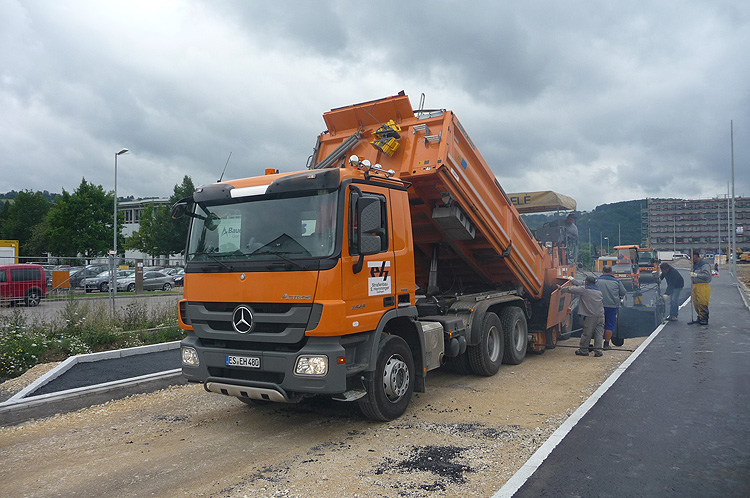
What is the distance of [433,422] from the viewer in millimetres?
5824

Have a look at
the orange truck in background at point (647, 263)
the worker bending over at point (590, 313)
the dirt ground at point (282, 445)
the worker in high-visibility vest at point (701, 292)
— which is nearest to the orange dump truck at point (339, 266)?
the dirt ground at point (282, 445)

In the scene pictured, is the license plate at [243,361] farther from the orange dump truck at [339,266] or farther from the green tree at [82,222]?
the green tree at [82,222]

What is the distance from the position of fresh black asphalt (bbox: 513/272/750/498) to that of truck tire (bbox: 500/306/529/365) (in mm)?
1679

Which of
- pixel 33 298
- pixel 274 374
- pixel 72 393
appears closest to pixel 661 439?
pixel 274 374

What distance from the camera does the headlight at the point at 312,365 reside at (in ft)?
16.0

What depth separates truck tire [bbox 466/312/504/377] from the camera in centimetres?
777

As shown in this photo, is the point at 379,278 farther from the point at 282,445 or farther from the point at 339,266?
the point at 282,445

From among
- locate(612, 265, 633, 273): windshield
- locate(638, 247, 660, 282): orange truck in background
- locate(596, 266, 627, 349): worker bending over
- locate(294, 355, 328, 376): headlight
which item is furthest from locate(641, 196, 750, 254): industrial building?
locate(294, 355, 328, 376): headlight

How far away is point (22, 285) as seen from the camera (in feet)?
30.4

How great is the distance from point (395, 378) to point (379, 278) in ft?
3.73

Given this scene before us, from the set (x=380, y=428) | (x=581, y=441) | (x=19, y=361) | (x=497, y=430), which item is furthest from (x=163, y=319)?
(x=581, y=441)

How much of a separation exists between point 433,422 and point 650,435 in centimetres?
215

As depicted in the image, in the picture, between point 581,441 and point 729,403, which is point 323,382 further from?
point 729,403

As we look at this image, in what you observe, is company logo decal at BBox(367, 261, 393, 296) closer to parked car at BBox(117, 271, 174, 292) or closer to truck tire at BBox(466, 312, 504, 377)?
truck tire at BBox(466, 312, 504, 377)
